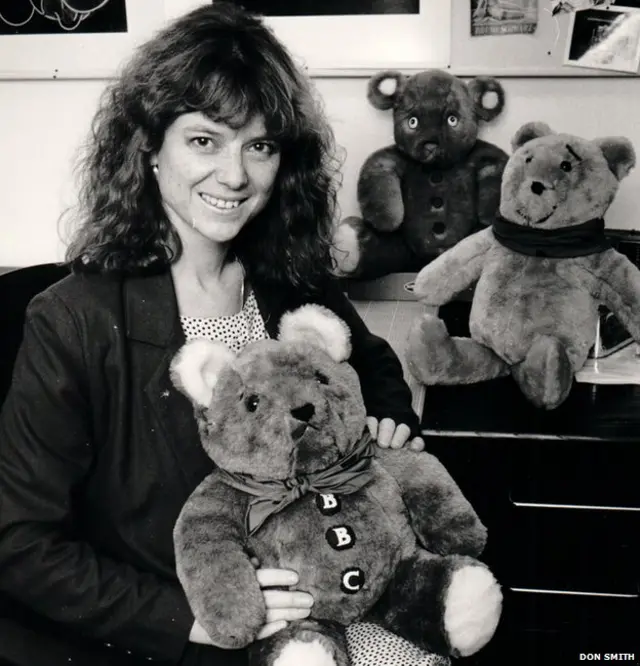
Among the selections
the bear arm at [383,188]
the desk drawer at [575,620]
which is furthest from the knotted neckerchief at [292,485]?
the bear arm at [383,188]

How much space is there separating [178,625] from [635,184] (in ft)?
4.08

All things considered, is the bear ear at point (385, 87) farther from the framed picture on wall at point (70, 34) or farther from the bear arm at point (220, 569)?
the bear arm at point (220, 569)

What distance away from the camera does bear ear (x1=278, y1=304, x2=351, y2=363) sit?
95cm

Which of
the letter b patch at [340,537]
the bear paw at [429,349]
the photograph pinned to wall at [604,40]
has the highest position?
the photograph pinned to wall at [604,40]

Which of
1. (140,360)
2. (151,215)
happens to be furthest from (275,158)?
(140,360)

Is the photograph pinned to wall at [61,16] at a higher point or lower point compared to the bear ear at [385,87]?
higher

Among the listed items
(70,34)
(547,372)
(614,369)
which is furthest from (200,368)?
(70,34)

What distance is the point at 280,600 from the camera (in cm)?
85

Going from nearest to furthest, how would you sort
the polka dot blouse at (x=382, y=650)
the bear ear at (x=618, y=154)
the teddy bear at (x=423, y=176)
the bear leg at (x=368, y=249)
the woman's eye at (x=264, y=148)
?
the polka dot blouse at (x=382, y=650), the woman's eye at (x=264, y=148), the bear ear at (x=618, y=154), the teddy bear at (x=423, y=176), the bear leg at (x=368, y=249)

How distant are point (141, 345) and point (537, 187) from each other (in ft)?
2.15

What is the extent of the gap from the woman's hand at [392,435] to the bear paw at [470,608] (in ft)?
0.71

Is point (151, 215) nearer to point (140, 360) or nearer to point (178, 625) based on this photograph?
point (140, 360)

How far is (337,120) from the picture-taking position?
5.57ft

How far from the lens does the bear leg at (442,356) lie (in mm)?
1310
